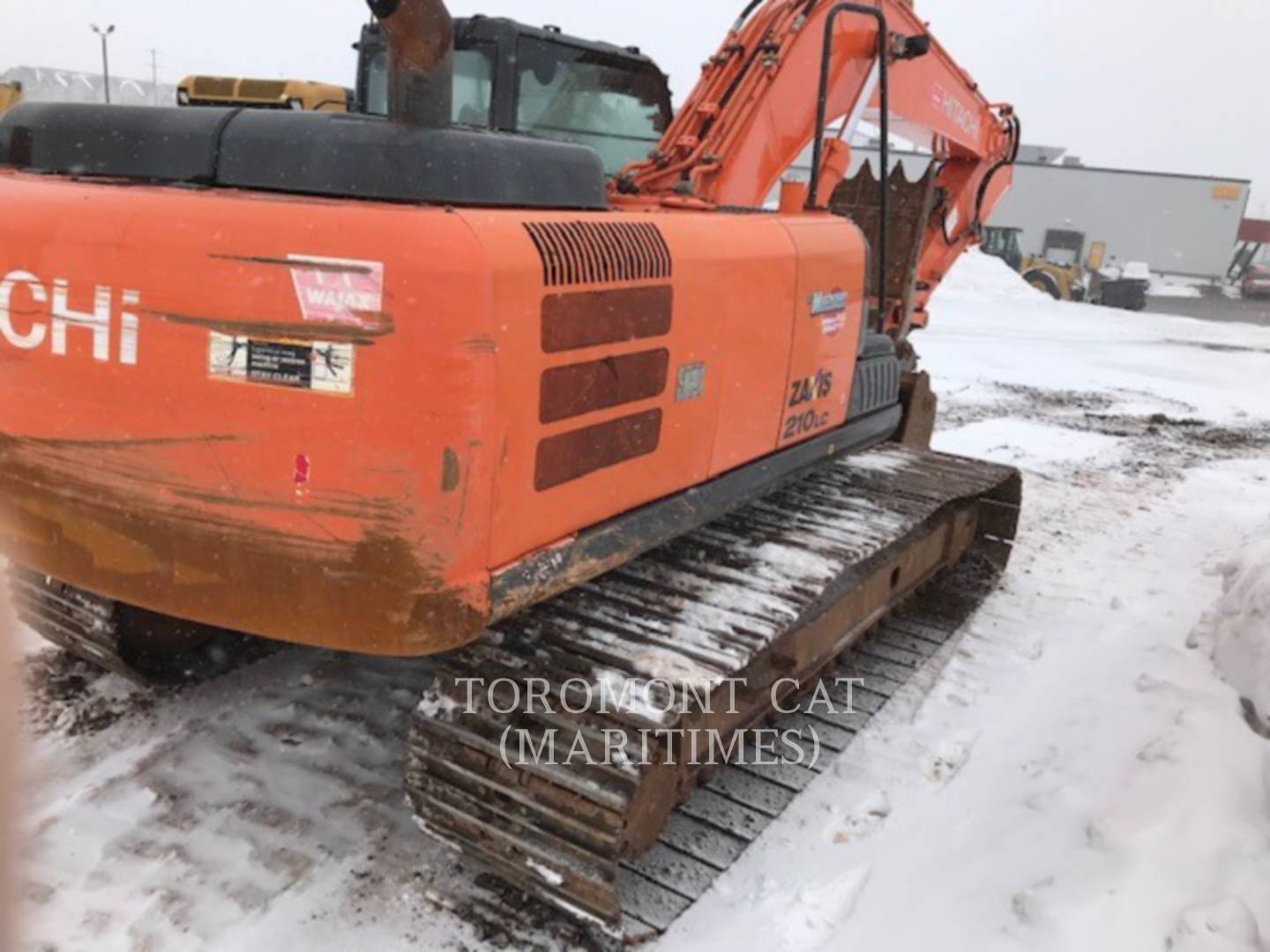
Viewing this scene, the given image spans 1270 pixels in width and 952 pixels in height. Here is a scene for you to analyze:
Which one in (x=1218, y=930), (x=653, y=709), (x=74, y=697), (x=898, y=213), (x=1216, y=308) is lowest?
(x=74, y=697)

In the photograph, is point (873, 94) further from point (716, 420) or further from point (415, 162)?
point (415, 162)

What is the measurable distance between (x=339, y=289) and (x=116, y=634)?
6.22 feet

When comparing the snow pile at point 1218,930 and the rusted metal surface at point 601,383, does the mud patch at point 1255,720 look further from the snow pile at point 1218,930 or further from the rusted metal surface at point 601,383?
the rusted metal surface at point 601,383

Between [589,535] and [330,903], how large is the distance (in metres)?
1.14

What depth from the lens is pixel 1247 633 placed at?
3961 millimetres

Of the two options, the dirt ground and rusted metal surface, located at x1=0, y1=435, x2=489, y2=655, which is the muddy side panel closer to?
rusted metal surface, located at x1=0, y1=435, x2=489, y2=655

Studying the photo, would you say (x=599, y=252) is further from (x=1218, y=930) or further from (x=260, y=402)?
(x=1218, y=930)

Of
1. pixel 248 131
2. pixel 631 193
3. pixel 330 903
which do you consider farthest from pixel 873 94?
pixel 330 903

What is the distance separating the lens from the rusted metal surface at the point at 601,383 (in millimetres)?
2373

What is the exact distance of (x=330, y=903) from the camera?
267 centimetres

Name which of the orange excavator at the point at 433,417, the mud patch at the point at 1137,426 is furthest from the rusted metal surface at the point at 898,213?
the orange excavator at the point at 433,417

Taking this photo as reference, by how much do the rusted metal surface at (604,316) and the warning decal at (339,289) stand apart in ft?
1.23

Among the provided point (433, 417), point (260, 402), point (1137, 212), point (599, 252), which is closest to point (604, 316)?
point (599, 252)

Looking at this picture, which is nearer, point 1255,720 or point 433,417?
point 433,417
